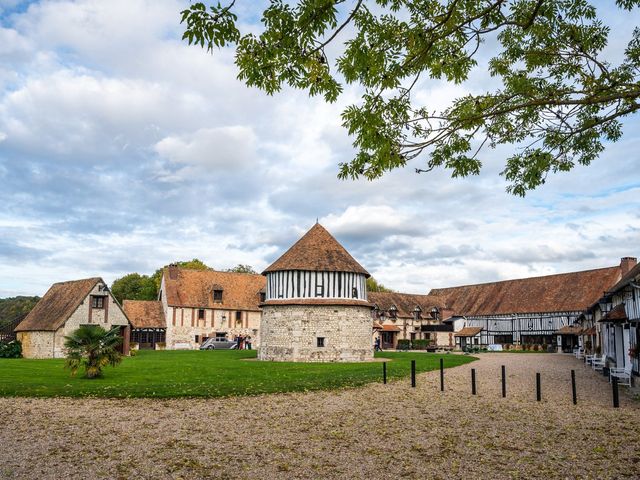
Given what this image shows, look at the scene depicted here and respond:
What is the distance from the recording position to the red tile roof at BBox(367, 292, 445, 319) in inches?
2064

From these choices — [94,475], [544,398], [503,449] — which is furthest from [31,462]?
[544,398]

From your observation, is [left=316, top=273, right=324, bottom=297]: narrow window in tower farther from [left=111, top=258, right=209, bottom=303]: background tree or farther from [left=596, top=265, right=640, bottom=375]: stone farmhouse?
[left=111, top=258, right=209, bottom=303]: background tree

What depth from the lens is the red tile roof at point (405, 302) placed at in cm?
5244

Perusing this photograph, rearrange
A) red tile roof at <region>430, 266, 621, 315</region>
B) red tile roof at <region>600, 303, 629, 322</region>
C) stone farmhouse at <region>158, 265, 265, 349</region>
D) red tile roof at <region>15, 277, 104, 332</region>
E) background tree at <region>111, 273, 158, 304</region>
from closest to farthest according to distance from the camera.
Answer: red tile roof at <region>600, 303, 629, 322</region>
red tile roof at <region>15, 277, 104, 332</region>
red tile roof at <region>430, 266, 621, 315</region>
stone farmhouse at <region>158, 265, 265, 349</region>
background tree at <region>111, 273, 158, 304</region>

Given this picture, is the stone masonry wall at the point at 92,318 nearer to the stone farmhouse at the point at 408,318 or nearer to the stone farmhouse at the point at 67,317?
the stone farmhouse at the point at 67,317

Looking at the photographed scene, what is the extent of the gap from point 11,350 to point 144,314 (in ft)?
45.5

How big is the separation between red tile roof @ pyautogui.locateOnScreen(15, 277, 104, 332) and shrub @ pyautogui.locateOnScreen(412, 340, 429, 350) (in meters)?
28.3

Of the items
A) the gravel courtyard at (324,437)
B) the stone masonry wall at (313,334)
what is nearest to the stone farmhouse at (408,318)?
the stone masonry wall at (313,334)

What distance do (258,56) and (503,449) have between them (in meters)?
6.45

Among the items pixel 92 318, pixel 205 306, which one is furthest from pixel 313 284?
pixel 205 306

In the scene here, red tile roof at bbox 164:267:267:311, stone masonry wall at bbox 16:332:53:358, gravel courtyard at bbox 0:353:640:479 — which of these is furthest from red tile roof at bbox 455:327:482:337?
gravel courtyard at bbox 0:353:640:479

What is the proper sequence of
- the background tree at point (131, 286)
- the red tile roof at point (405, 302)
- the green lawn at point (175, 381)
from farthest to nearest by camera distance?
the background tree at point (131, 286) < the red tile roof at point (405, 302) < the green lawn at point (175, 381)

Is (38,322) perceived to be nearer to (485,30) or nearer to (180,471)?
(180,471)

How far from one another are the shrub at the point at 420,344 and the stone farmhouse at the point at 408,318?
2130mm
